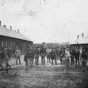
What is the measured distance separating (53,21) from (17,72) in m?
1.48

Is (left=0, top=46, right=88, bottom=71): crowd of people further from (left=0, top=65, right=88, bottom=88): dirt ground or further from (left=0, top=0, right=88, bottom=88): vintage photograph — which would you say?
(left=0, top=65, right=88, bottom=88): dirt ground

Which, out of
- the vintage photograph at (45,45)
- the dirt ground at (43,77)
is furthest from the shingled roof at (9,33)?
the dirt ground at (43,77)

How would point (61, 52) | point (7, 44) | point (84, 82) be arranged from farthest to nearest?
1. point (7, 44)
2. point (61, 52)
3. point (84, 82)

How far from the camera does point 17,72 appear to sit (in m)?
3.53

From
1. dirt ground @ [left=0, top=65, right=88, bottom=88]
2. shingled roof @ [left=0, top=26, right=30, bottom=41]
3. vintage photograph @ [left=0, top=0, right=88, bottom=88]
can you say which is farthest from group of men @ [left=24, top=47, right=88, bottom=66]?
shingled roof @ [left=0, top=26, right=30, bottom=41]

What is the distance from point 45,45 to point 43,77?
0.76 meters

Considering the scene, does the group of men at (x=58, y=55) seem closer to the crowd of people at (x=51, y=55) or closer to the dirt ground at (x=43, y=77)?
the crowd of people at (x=51, y=55)

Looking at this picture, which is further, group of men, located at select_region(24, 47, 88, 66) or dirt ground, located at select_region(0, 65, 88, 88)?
group of men, located at select_region(24, 47, 88, 66)

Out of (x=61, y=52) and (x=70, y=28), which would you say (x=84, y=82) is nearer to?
(x=61, y=52)

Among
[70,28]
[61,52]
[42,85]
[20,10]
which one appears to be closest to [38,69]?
[42,85]

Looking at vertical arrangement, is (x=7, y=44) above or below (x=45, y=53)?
above

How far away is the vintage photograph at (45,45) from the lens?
347 cm

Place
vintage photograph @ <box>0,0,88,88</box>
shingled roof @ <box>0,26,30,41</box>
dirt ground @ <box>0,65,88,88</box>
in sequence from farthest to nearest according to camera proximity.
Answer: shingled roof @ <box>0,26,30,41</box>, vintage photograph @ <box>0,0,88,88</box>, dirt ground @ <box>0,65,88,88</box>

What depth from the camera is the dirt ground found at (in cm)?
336
